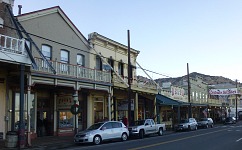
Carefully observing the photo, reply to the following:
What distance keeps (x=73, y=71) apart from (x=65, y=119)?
17.2ft

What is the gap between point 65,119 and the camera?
2691cm

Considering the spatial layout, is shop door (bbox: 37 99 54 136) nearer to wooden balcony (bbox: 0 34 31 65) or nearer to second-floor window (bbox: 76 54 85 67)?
second-floor window (bbox: 76 54 85 67)

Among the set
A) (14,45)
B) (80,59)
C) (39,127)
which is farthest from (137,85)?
(14,45)

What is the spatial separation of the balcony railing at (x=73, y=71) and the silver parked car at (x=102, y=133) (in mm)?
4521

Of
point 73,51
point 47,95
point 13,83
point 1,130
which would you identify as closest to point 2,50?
A: point 13,83

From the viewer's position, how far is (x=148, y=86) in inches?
1398

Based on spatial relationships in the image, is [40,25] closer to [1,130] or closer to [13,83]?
[13,83]

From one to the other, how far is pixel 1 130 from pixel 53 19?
33.0 feet

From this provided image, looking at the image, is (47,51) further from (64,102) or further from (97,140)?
(97,140)

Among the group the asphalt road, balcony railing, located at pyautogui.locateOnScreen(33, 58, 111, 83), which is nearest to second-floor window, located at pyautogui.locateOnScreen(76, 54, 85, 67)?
balcony railing, located at pyautogui.locateOnScreen(33, 58, 111, 83)

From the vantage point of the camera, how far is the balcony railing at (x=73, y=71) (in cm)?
2098

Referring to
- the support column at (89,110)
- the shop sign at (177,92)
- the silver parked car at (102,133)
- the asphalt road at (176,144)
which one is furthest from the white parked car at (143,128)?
the shop sign at (177,92)

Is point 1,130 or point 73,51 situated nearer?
point 1,130

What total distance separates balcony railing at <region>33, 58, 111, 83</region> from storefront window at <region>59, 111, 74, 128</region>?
13.2 ft
